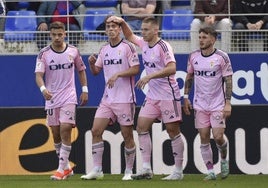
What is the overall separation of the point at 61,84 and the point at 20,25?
474 cm

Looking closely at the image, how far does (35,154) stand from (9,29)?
10.6ft

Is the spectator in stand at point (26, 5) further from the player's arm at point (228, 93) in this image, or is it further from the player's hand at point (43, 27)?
the player's arm at point (228, 93)

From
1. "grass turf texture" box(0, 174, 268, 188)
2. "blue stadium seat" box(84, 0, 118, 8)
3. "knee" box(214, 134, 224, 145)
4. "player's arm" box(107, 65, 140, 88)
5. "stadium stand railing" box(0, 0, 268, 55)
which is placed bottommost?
"grass turf texture" box(0, 174, 268, 188)

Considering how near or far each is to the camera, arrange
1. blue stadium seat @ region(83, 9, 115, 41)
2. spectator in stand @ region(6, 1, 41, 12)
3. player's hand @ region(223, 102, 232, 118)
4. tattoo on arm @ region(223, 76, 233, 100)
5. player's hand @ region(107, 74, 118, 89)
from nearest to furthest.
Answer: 1. player's hand @ region(107, 74, 118, 89)
2. player's hand @ region(223, 102, 232, 118)
3. tattoo on arm @ region(223, 76, 233, 100)
4. blue stadium seat @ region(83, 9, 115, 41)
5. spectator in stand @ region(6, 1, 41, 12)

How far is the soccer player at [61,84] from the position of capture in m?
14.8

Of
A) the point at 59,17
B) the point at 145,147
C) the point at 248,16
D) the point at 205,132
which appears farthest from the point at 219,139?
the point at 59,17

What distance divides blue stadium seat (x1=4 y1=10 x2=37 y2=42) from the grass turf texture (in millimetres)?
3646

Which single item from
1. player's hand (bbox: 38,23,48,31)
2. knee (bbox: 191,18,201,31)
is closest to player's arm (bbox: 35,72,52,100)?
player's hand (bbox: 38,23,48,31)

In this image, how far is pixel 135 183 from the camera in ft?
45.5

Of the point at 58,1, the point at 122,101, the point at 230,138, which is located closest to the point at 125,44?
the point at 122,101

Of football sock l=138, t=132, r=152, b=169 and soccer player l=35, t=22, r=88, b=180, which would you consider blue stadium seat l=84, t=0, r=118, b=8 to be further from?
football sock l=138, t=132, r=152, b=169

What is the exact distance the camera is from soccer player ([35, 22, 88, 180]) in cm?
1479

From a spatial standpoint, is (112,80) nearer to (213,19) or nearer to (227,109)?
(227,109)

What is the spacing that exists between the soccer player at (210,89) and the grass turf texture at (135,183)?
52cm
